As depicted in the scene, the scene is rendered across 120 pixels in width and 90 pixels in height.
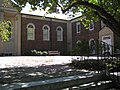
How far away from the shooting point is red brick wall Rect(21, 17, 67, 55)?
34.0 metres

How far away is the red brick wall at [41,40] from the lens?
3395 cm

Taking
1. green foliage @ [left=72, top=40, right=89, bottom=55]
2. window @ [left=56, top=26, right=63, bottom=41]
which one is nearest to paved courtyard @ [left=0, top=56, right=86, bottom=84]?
green foliage @ [left=72, top=40, right=89, bottom=55]

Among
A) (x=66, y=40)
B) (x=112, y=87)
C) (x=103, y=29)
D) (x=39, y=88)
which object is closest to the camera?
(x=39, y=88)

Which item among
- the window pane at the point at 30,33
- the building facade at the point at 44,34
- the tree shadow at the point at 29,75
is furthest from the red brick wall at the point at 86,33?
the tree shadow at the point at 29,75

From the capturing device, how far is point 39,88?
6.21 meters

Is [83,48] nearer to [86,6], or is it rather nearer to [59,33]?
[86,6]

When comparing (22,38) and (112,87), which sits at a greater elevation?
(22,38)

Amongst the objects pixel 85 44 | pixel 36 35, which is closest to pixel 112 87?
pixel 85 44

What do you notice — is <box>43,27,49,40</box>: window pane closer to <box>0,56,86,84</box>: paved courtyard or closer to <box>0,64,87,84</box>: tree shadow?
<box>0,56,86,84</box>: paved courtyard

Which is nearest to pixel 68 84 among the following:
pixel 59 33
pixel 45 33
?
pixel 45 33

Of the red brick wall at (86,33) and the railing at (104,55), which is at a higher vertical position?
the red brick wall at (86,33)

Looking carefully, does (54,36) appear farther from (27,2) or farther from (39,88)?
(39,88)

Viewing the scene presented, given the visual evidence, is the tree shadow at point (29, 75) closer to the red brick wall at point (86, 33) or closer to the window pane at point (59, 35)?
the red brick wall at point (86, 33)

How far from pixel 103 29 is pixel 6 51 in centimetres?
1528
